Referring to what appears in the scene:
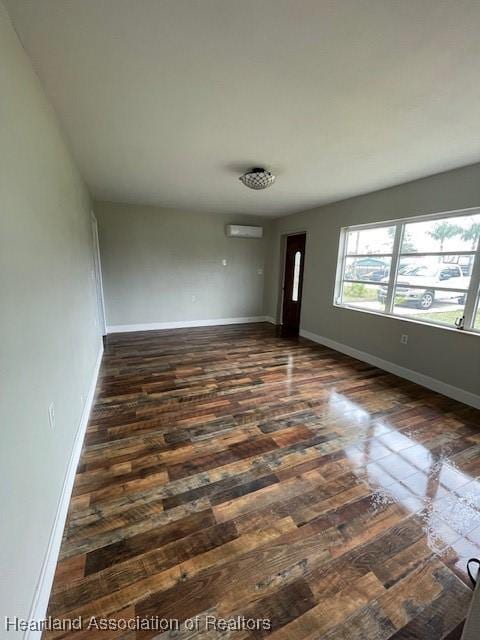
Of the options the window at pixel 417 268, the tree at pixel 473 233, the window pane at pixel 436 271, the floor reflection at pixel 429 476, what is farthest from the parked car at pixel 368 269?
the floor reflection at pixel 429 476

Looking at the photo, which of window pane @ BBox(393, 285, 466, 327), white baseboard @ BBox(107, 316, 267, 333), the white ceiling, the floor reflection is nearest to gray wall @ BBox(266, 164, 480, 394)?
window pane @ BBox(393, 285, 466, 327)

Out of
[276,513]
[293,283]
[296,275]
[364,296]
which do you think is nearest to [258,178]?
[364,296]

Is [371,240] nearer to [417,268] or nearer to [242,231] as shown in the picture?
[417,268]

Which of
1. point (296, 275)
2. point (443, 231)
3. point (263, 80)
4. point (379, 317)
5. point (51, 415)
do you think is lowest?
point (51, 415)

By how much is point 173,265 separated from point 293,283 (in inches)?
101

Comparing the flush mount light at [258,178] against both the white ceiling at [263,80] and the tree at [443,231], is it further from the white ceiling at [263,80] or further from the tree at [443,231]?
the tree at [443,231]

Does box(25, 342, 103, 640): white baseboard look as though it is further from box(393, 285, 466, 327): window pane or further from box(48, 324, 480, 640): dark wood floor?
box(393, 285, 466, 327): window pane

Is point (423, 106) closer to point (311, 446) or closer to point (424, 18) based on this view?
point (424, 18)

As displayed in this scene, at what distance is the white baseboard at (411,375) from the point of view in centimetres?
290

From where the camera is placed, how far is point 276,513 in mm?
1573

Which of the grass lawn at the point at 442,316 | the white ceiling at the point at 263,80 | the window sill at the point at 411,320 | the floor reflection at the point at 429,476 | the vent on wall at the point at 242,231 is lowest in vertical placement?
the floor reflection at the point at 429,476

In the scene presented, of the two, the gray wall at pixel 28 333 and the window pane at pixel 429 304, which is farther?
the window pane at pixel 429 304

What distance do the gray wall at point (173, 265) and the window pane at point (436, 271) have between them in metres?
3.35

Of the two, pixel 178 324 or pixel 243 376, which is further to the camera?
pixel 178 324
